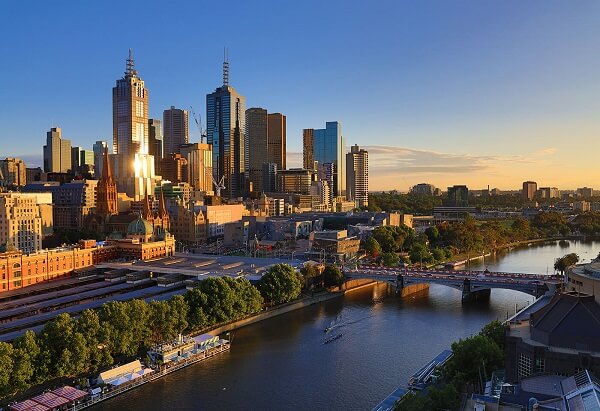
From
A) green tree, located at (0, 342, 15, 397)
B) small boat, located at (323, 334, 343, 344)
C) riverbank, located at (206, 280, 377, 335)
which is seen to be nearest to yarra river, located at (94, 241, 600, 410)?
small boat, located at (323, 334, 343, 344)

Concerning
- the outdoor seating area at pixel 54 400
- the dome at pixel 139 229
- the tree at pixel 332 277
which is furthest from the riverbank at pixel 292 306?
the dome at pixel 139 229

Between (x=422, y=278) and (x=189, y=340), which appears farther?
(x=422, y=278)

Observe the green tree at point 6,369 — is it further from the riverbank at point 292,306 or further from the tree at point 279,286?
the tree at point 279,286

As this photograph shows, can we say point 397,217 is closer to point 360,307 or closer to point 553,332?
point 360,307

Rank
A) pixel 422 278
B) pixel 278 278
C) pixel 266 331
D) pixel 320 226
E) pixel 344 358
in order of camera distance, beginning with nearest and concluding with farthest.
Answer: pixel 344 358 < pixel 266 331 < pixel 278 278 < pixel 422 278 < pixel 320 226

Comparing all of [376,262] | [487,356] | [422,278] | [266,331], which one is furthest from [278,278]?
[376,262]

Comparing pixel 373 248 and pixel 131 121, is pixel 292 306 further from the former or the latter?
pixel 131 121
